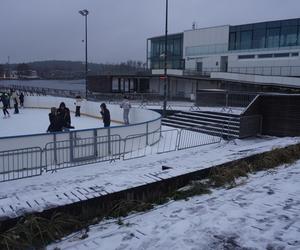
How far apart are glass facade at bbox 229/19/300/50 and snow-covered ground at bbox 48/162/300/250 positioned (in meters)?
39.6

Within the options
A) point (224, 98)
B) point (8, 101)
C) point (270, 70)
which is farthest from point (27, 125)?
point (270, 70)

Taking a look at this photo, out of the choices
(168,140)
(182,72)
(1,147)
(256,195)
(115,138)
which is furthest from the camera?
(182,72)

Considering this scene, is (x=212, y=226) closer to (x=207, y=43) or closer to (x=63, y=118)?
(x=63, y=118)

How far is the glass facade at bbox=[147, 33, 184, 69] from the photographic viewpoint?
5809 cm

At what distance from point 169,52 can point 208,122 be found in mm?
41289

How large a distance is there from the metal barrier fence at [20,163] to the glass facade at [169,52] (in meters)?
46.7

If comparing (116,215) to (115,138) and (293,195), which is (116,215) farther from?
(115,138)

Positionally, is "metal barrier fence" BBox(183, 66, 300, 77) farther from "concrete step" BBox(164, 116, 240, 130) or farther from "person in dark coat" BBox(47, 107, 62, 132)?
"person in dark coat" BBox(47, 107, 62, 132)

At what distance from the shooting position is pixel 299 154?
9.18m

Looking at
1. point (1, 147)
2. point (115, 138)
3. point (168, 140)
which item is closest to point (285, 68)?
point (168, 140)

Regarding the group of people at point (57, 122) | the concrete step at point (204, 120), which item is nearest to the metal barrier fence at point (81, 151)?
the group of people at point (57, 122)

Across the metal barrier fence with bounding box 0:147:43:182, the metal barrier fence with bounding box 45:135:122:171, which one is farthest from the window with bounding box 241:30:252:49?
the metal barrier fence with bounding box 0:147:43:182

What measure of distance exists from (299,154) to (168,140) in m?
8.13

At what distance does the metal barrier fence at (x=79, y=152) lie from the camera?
34.1 feet
